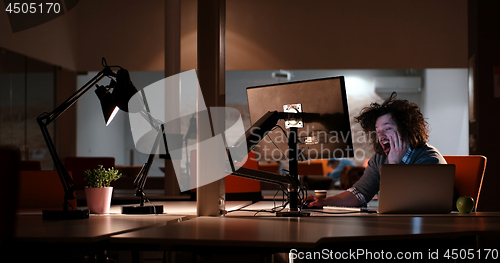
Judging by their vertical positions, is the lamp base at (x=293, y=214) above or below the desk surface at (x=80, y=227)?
below

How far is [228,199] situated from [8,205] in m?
1.76

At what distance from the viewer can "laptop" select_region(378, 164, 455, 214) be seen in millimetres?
1611

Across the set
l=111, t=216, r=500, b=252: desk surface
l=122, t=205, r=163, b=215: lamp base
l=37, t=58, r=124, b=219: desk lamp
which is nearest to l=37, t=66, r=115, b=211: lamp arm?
l=37, t=58, r=124, b=219: desk lamp

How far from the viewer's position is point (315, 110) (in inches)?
72.7

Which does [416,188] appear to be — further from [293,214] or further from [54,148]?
[54,148]

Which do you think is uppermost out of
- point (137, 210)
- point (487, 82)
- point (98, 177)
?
point (487, 82)

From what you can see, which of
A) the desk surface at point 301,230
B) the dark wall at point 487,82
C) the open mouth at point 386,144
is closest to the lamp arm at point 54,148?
the desk surface at point 301,230

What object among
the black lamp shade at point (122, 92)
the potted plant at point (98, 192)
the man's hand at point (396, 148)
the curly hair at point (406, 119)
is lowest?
the potted plant at point (98, 192)

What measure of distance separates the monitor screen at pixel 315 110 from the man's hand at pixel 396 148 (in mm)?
368

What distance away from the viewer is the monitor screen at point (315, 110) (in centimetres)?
179

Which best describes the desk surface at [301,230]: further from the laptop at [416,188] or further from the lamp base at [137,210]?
the lamp base at [137,210]

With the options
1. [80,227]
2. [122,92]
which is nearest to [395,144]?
[122,92]

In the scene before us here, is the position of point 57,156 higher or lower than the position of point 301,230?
higher

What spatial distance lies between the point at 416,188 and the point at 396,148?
0.51 metres
